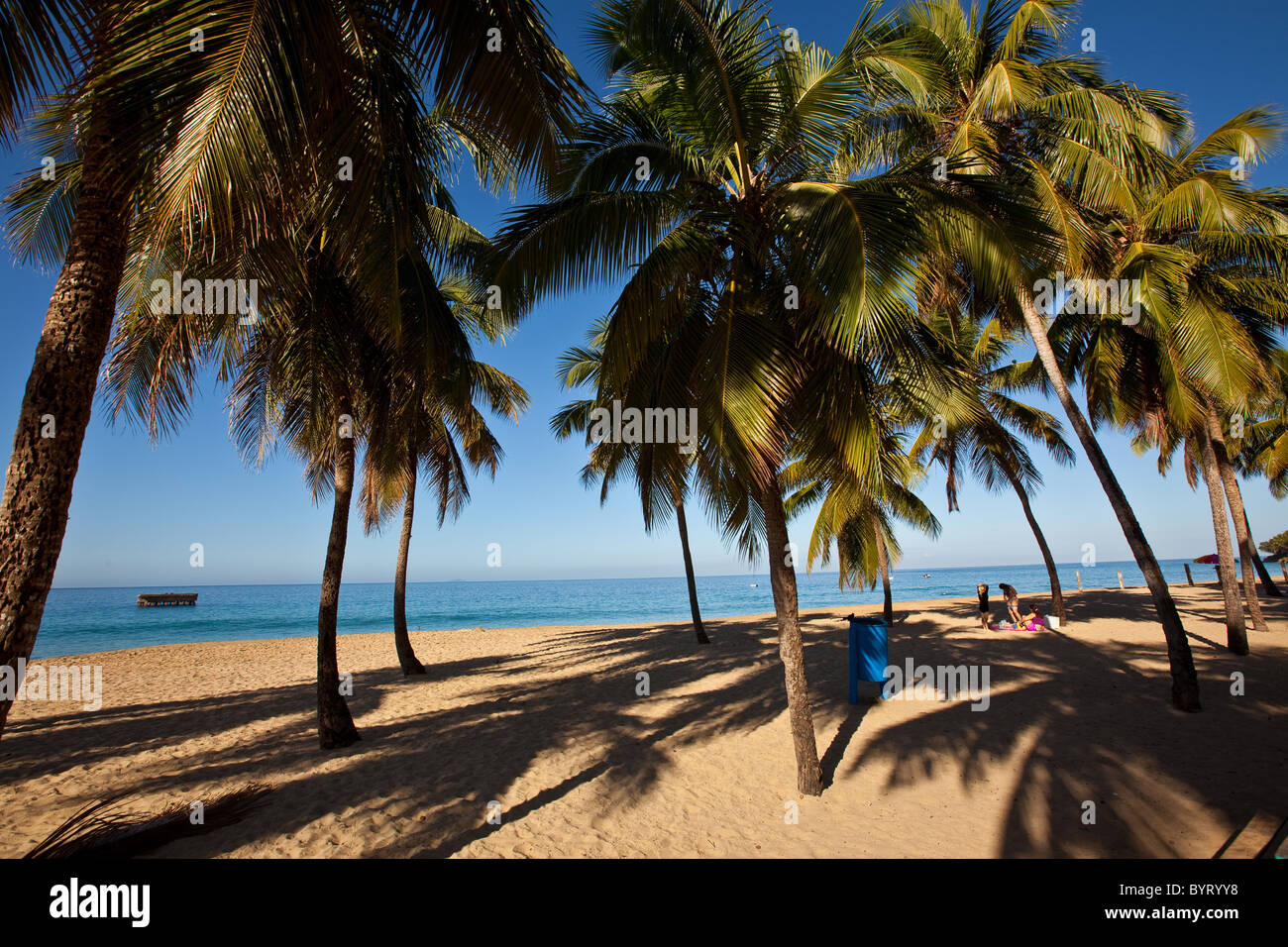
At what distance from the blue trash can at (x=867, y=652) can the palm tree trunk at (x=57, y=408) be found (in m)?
8.44

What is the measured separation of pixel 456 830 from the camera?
4.95m

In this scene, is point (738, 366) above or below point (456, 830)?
above

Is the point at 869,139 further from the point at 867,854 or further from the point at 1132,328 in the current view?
the point at 867,854

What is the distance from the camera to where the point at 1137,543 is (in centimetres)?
749

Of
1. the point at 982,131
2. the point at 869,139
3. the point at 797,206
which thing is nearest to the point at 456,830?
the point at 797,206

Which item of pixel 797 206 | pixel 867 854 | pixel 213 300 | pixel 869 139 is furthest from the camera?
pixel 869 139

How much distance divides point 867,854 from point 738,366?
4071 millimetres

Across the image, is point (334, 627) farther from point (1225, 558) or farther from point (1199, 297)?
point (1225, 558)

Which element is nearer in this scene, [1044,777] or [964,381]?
[1044,777]

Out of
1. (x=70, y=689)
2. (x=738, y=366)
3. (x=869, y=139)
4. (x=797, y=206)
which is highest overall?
(x=869, y=139)

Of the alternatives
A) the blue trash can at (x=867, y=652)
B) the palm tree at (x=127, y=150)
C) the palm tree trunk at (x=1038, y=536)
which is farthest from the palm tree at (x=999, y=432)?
the palm tree at (x=127, y=150)

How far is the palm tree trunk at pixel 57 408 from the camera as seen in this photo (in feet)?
8.54

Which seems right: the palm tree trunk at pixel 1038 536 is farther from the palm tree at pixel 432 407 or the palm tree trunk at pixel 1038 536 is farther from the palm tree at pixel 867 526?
the palm tree at pixel 432 407

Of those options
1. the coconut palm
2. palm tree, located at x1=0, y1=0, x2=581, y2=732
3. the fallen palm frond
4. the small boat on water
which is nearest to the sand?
the fallen palm frond
